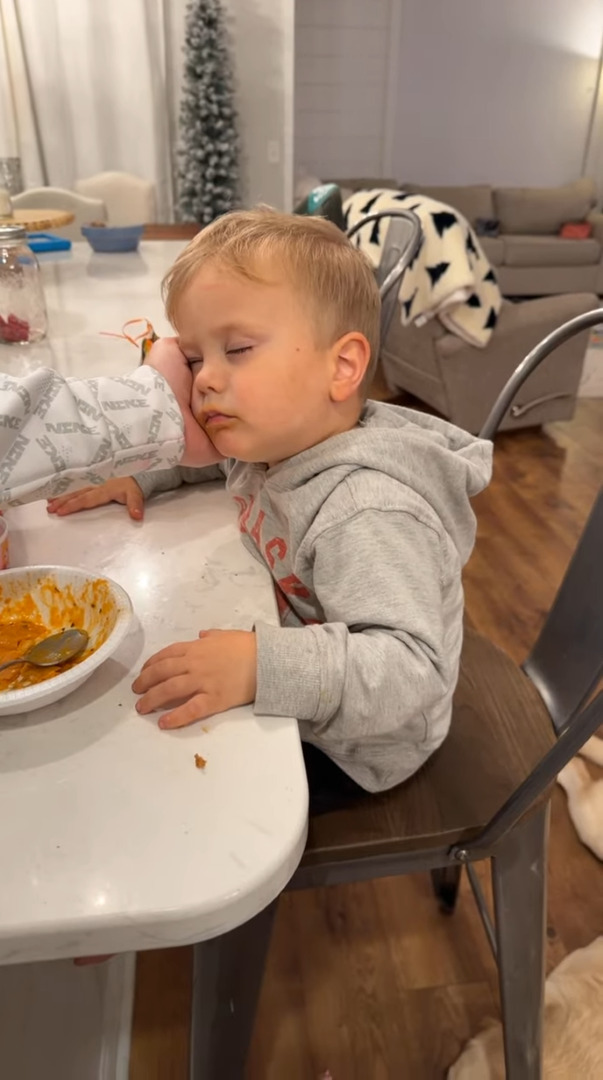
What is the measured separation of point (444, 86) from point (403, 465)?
569 cm

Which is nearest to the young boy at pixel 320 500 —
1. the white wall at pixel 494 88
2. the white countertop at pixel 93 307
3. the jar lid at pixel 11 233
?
the white countertop at pixel 93 307

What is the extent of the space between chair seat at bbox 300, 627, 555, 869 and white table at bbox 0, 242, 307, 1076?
0.26 meters

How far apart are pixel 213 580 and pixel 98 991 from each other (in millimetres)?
724

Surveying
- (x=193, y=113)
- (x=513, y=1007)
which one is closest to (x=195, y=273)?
(x=513, y=1007)

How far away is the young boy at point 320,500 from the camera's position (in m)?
0.54

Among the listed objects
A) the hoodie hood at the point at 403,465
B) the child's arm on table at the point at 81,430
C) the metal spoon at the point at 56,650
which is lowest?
the metal spoon at the point at 56,650

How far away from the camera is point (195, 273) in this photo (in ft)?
2.06

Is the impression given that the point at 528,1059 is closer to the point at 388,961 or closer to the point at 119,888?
the point at 388,961

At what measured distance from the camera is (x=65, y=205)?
9.86ft

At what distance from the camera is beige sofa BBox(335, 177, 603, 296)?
493 centimetres

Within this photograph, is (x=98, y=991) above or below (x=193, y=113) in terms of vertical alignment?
below

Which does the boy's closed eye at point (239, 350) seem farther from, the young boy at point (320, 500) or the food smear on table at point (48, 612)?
the food smear on table at point (48, 612)

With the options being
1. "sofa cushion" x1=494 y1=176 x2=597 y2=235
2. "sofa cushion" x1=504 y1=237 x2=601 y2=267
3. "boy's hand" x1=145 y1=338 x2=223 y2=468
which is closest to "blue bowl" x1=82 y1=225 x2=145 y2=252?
"boy's hand" x1=145 y1=338 x2=223 y2=468

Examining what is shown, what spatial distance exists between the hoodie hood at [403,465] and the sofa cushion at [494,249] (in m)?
4.59
